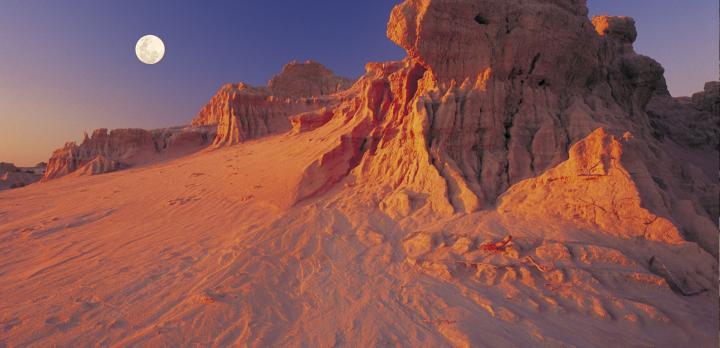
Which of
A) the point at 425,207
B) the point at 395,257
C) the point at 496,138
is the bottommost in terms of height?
the point at 395,257

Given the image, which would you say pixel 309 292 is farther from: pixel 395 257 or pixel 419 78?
pixel 419 78

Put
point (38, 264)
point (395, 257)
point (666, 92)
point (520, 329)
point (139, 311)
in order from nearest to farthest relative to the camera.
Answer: point (520, 329) → point (139, 311) → point (395, 257) → point (38, 264) → point (666, 92)

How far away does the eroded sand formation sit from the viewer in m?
4.61

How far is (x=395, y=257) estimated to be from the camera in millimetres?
6281

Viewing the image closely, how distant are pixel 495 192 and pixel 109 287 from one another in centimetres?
780

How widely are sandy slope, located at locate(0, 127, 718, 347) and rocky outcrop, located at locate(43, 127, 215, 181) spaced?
22.2 metres

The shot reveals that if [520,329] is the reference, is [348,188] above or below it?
above

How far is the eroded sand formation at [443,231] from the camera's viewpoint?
461 centimetres

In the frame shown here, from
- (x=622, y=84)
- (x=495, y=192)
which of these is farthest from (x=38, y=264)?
(x=622, y=84)

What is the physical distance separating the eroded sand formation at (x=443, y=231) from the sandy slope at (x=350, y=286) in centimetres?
3

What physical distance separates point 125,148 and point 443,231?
31890 mm

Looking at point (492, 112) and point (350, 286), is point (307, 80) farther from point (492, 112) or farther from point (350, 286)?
point (350, 286)

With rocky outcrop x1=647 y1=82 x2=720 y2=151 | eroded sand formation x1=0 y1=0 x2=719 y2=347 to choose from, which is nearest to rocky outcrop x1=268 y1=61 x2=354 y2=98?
rocky outcrop x1=647 y1=82 x2=720 y2=151

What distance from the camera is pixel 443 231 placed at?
21.6 ft
